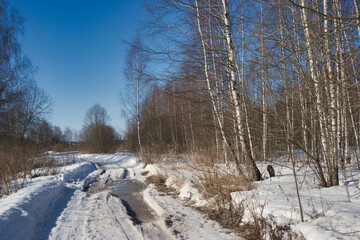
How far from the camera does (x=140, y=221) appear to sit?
4.57 meters

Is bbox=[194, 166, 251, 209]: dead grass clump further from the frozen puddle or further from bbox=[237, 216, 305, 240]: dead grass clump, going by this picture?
the frozen puddle

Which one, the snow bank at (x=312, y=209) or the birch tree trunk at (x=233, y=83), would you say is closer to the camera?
the snow bank at (x=312, y=209)

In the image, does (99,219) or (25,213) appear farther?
(99,219)

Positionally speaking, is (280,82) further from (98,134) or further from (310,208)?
(98,134)

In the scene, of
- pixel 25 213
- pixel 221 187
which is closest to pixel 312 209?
pixel 221 187

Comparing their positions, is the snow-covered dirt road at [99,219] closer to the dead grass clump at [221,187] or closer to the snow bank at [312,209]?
the dead grass clump at [221,187]

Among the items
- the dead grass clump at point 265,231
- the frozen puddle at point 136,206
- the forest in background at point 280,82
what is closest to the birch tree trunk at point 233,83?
the forest in background at point 280,82

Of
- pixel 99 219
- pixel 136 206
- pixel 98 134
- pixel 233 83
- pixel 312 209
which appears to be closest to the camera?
pixel 312 209

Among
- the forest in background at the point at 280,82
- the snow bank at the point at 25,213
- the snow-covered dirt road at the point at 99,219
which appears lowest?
the snow-covered dirt road at the point at 99,219

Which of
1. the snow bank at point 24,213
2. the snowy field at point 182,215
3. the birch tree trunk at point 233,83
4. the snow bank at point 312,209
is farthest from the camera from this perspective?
the birch tree trunk at point 233,83

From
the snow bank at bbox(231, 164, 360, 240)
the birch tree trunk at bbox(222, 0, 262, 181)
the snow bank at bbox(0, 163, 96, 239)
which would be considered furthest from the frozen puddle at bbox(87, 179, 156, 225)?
Result: the birch tree trunk at bbox(222, 0, 262, 181)

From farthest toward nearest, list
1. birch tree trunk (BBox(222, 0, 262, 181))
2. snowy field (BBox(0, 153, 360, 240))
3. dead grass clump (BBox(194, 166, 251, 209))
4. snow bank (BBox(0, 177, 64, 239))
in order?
birch tree trunk (BBox(222, 0, 262, 181)) < dead grass clump (BBox(194, 166, 251, 209)) < snow bank (BBox(0, 177, 64, 239)) < snowy field (BBox(0, 153, 360, 240))

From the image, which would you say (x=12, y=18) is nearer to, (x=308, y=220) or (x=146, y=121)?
(x=146, y=121)

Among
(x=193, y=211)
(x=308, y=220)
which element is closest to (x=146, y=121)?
(x=193, y=211)
